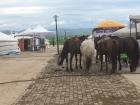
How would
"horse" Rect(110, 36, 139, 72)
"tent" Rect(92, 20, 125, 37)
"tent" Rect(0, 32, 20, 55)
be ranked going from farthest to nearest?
"tent" Rect(0, 32, 20, 55) < "tent" Rect(92, 20, 125, 37) < "horse" Rect(110, 36, 139, 72)

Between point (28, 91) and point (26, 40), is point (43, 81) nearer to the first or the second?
point (28, 91)

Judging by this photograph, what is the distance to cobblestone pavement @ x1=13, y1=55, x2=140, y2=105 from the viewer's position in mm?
11255

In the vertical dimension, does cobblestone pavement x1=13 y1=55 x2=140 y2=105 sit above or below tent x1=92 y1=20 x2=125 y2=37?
below

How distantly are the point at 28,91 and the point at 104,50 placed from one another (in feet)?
21.1

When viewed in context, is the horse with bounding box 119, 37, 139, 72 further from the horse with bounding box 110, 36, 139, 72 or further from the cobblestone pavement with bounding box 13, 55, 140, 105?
the cobblestone pavement with bounding box 13, 55, 140, 105

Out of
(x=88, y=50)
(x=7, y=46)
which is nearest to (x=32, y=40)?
(x=7, y=46)

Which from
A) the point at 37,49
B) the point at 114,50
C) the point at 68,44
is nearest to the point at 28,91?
the point at 114,50

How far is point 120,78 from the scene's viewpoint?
16.5 metres

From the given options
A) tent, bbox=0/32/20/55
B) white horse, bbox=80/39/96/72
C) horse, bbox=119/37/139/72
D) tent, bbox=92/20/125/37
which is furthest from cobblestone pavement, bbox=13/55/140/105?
tent, bbox=0/32/20/55

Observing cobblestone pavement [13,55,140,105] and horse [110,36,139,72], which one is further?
horse [110,36,139,72]

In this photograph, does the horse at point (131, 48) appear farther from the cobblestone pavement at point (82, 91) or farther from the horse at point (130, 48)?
the cobblestone pavement at point (82, 91)

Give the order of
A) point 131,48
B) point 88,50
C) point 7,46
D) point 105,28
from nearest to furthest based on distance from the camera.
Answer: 1. point 131,48
2. point 88,50
3. point 105,28
4. point 7,46

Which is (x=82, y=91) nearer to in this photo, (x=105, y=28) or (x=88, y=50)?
(x=88, y=50)

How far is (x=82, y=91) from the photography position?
13102mm
